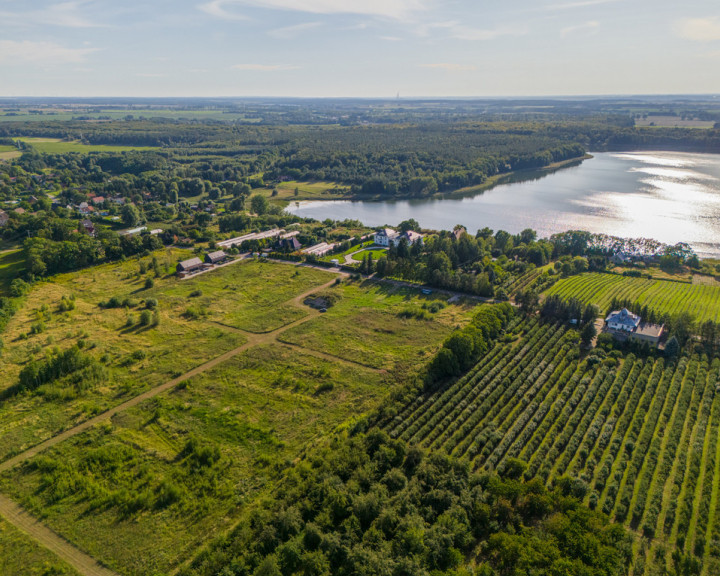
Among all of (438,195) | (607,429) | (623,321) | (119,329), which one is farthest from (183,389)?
(438,195)

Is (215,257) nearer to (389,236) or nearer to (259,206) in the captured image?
(389,236)

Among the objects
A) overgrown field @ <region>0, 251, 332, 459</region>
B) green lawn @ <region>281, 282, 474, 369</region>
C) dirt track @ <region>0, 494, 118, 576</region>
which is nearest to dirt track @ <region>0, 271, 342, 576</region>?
dirt track @ <region>0, 494, 118, 576</region>

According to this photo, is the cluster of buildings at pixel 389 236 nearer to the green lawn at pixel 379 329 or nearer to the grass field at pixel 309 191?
the green lawn at pixel 379 329

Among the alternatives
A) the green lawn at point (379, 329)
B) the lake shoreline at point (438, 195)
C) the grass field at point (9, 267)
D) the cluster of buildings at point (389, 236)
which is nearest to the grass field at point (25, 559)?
the green lawn at point (379, 329)

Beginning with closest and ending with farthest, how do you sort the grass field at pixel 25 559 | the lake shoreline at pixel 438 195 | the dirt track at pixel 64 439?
1. the grass field at pixel 25 559
2. the dirt track at pixel 64 439
3. the lake shoreline at pixel 438 195

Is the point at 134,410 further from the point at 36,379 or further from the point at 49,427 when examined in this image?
the point at 36,379

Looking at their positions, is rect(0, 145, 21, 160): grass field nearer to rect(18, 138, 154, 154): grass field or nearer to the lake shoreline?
rect(18, 138, 154, 154): grass field
